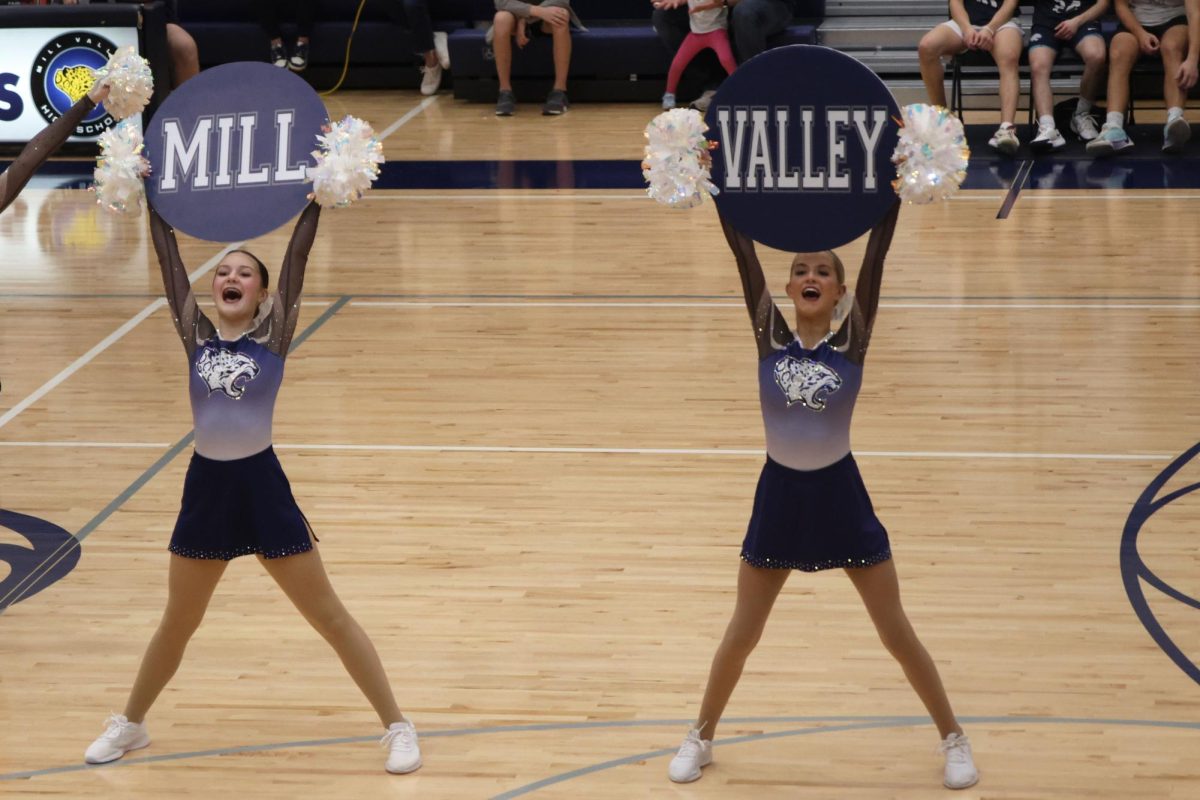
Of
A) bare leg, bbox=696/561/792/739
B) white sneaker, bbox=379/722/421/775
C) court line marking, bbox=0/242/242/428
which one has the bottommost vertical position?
court line marking, bbox=0/242/242/428

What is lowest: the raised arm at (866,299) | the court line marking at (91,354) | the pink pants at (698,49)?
the pink pants at (698,49)

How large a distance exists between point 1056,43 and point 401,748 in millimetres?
9378

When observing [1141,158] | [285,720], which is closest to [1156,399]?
[285,720]

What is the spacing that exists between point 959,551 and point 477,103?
34.4 feet

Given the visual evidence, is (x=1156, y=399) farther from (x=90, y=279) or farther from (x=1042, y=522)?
(x=90, y=279)

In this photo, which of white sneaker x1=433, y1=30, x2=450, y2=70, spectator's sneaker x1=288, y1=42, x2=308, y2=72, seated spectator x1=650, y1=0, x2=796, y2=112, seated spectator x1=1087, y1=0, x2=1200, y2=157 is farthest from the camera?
spectator's sneaker x1=288, y1=42, x2=308, y2=72

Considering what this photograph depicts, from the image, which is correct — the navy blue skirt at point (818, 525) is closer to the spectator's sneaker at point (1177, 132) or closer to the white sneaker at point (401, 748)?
the white sneaker at point (401, 748)

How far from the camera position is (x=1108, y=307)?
8.88 m

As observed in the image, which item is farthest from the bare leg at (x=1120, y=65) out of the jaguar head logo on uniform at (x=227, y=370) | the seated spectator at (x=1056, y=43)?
the jaguar head logo on uniform at (x=227, y=370)

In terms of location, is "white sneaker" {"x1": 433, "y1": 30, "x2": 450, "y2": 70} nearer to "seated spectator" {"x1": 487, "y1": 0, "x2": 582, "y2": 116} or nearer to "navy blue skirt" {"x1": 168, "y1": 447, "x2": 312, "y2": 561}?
"seated spectator" {"x1": 487, "y1": 0, "x2": 582, "y2": 116}

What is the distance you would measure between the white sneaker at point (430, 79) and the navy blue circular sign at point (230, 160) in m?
11.5

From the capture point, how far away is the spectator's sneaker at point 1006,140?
40.1ft

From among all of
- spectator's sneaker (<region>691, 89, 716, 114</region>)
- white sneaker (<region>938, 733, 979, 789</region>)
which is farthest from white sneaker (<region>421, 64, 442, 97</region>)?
white sneaker (<region>938, 733, 979, 789</region>)

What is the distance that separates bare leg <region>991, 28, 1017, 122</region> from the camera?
484 inches
